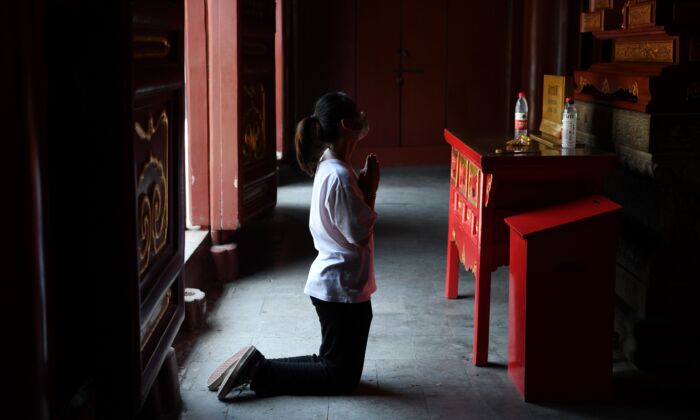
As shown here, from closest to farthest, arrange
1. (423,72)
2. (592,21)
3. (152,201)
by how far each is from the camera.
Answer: (152,201), (592,21), (423,72)

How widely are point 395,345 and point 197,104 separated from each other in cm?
176

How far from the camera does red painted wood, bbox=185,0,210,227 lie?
4586mm

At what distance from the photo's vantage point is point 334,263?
302 centimetres

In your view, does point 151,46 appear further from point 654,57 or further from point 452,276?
point 452,276

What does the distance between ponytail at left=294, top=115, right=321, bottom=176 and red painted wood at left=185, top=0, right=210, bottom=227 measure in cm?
171

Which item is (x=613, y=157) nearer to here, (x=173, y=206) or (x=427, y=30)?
(x=173, y=206)

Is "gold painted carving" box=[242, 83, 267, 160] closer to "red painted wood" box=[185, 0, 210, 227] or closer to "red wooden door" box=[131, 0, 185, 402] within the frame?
"red painted wood" box=[185, 0, 210, 227]

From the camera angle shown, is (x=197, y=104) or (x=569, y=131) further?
(x=197, y=104)

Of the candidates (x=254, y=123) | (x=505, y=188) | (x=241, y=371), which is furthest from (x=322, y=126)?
(x=254, y=123)

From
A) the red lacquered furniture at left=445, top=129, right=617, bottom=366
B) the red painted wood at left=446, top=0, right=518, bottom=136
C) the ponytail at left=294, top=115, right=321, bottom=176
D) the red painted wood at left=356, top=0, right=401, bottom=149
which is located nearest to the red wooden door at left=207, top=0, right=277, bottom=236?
the red lacquered furniture at left=445, top=129, right=617, bottom=366

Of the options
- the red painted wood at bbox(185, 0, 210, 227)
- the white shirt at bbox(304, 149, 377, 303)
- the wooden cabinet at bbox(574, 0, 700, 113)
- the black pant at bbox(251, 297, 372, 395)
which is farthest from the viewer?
the red painted wood at bbox(185, 0, 210, 227)

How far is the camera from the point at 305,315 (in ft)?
13.6

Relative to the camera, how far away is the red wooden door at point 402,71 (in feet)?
30.3

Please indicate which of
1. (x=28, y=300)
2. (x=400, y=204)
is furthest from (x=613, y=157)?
(x=400, y=204)
